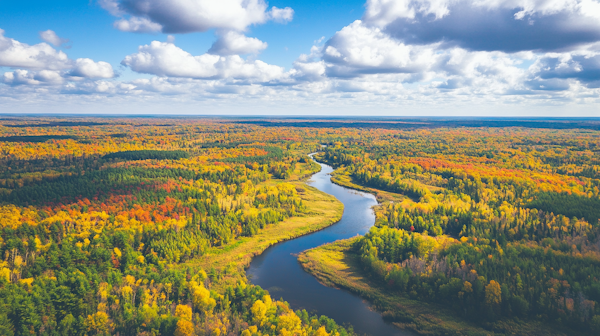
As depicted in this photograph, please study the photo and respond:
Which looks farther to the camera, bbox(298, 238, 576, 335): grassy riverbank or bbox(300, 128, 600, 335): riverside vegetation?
bbox(300, 128, 600, 335): riverside vegetation

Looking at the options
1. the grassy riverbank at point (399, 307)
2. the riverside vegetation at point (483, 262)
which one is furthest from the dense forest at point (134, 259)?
the riverside vegetation at point (483, 262)

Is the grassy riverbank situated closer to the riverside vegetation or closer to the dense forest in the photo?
the riverside vegetation

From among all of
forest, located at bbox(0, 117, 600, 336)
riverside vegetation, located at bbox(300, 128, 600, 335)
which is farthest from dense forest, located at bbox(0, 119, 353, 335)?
riverside vegetation, located at bbox(300, 128, 600, 335)

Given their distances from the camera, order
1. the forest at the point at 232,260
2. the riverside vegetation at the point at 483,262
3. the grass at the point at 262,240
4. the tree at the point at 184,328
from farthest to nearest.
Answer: the grass at the point at 262,240 → the riverside vegetation at the point at 483,262 → the forest at the point at 232,260 → the tree at the point at 184,328

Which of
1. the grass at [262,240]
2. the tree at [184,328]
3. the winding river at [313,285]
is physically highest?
the tree at [184,328]

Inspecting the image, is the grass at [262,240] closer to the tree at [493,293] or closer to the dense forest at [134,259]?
the dense forest at [134,259]

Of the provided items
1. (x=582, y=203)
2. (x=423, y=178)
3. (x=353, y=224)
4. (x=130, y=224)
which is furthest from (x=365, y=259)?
(x=423, y=178)

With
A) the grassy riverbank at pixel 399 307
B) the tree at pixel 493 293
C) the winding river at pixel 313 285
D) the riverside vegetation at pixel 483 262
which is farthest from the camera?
the winding river at pixel 313 285

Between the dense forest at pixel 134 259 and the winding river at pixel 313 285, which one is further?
the winding river at pixel 313 285
